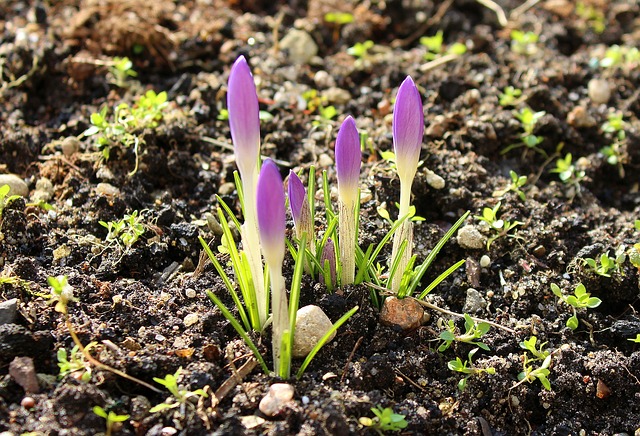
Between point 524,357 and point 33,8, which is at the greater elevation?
point 33,8

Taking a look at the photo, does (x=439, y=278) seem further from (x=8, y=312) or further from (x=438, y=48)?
(x=438, y=48)

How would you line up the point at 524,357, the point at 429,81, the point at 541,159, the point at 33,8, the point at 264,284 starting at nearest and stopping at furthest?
the point at 264,284, the point at 524,357, the point at 541,159, the point at 429,81, the point at 33,8

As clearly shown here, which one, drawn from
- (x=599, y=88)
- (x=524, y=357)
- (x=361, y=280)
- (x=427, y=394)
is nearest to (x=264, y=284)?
(x=361, y=280)

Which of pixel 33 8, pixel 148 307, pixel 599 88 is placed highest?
pixel 33 8

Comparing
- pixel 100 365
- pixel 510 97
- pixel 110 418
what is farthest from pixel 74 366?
pixel 510 97

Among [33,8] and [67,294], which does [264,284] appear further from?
[33,8]

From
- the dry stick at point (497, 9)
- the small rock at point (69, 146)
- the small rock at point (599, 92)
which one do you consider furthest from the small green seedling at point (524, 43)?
the small rock at point (69, 146)

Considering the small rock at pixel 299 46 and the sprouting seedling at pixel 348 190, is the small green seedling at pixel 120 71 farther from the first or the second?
the sprouting seedling at pixel 348 190

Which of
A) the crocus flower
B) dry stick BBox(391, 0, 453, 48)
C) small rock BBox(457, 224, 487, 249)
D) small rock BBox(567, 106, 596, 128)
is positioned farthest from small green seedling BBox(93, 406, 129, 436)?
dry stick BBox(391, 0, 453, 48)
